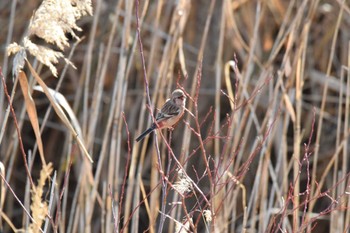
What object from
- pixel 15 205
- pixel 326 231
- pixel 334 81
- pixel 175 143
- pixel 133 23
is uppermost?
pixel 133 23

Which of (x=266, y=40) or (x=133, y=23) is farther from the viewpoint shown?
(x=266, y=40)

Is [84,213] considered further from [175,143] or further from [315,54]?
[315,54]

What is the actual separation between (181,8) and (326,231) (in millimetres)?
2263

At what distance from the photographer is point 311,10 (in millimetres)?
2875

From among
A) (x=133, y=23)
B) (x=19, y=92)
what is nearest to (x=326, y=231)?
(x=133, y=23)

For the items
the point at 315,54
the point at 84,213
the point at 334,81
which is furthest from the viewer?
the point at 315,54

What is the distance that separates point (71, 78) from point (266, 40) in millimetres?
1281

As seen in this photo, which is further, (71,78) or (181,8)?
(71,78)

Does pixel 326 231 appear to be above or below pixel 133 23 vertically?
below

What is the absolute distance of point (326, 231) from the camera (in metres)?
4.51

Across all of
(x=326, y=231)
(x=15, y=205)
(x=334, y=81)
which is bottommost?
(x=326, y=231)

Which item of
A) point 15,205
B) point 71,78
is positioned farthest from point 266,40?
point 15,205

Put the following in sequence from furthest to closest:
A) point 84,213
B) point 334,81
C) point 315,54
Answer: point 315,54 → point 334,81 → point 84,213

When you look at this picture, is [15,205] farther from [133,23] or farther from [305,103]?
[305,103]
